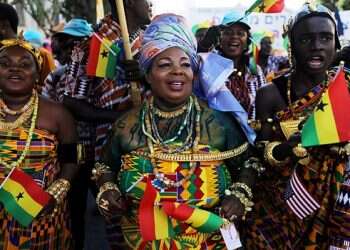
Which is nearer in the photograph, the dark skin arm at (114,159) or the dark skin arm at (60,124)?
the dark skin arm at (114,159)

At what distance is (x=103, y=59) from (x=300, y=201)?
151cm

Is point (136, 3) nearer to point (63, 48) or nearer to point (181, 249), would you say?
point (181, 249)

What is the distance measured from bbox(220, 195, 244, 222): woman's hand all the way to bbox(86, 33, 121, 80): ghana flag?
4.09 feet

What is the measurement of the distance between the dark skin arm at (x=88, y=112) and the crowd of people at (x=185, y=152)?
3 centimetres

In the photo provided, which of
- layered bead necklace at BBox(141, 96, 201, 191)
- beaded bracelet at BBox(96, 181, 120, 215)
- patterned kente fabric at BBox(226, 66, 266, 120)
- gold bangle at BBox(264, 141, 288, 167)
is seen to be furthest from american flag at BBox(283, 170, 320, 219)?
patterned kente fabric at BBox(226, 66, 266, 120)

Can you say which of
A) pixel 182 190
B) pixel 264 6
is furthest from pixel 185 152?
pixel 264 6

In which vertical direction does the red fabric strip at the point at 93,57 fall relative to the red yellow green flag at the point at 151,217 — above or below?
above

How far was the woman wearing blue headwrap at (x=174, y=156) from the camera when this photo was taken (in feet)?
9.32

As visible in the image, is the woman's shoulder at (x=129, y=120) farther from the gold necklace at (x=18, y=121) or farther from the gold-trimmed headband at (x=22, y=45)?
the gold-trimmed headband at (x=22, y=45)

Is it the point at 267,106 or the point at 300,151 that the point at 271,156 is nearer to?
the point at 300,151

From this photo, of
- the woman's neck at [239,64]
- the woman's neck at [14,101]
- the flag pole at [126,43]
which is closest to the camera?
the woman's neck at [14,101]

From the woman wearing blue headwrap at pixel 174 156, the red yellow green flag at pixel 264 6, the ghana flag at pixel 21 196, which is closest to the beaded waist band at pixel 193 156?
the woman wearing blue headwrap at pixel 174 156

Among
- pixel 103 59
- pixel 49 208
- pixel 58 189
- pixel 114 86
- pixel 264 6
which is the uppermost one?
pixel 264 6

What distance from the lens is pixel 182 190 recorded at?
2850mm
